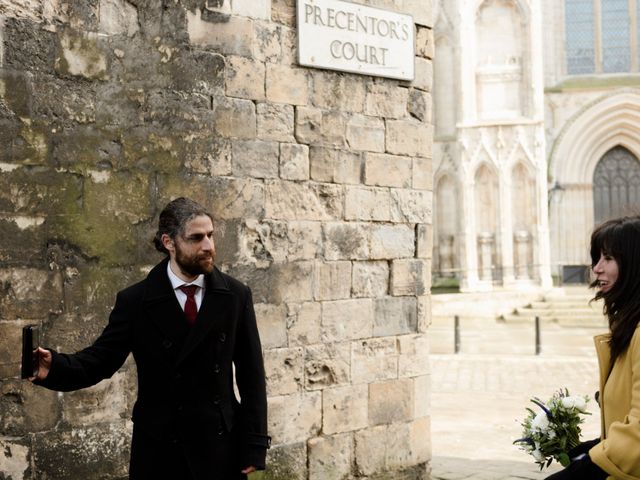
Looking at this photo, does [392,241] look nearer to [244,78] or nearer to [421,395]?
[421,395]

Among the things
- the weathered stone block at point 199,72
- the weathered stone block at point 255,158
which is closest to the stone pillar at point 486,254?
the weathered stone block at point 255,158

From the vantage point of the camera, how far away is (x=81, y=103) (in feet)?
16.4

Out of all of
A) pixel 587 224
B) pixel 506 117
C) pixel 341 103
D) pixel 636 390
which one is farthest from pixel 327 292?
pixel 587 224

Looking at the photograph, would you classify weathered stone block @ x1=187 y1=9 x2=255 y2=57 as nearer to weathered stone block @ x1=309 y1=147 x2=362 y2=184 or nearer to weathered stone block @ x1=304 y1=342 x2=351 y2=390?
weathered stone block @ x1=309 y1=147 x2=362 y2=184

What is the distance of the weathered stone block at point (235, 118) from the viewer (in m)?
5.51

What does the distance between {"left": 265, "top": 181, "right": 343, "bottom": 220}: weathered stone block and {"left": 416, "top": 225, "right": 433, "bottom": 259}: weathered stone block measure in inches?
31.2

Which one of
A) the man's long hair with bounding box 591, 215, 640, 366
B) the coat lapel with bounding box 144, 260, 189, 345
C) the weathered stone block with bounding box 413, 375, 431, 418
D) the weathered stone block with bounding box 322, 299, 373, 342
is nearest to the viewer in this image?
the man's long hair with bounding box 591, 215, 640, 366

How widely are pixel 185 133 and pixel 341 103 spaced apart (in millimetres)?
1241

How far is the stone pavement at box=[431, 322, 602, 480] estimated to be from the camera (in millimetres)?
7641

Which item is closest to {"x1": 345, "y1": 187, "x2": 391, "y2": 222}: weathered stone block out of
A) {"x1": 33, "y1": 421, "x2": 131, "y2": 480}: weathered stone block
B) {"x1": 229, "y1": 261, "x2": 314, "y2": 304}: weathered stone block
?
{"x1": 229, "y1": 261, "x2": 314, "y2": 304}: weathered stone block

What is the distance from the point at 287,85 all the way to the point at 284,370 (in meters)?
1.83

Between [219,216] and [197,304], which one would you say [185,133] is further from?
[197,304]

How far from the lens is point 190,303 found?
3637 millimetres

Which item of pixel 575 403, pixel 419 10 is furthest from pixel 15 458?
pixel 419 10
